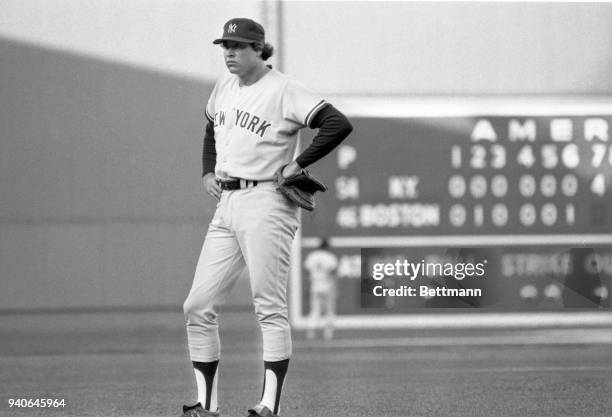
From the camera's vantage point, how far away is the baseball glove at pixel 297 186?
5.77 metres

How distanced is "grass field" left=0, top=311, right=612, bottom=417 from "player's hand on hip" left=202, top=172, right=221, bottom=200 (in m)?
1.21

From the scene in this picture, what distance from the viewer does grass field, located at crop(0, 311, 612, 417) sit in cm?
700

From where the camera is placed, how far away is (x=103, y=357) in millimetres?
10586

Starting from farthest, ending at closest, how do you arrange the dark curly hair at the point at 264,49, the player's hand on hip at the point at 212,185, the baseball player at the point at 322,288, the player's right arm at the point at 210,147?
the baseball player at the point at 322,288 → the player's right arm at the point at 210,147 → the player's hand on hip at the point at 212,185 → the dark curly hair at the point at 264,49

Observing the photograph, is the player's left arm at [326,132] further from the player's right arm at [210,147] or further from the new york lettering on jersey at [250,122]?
the player's right arm at [210,147]

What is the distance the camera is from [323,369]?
9.37 metres

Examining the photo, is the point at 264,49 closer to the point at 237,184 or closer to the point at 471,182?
the point at 237,184

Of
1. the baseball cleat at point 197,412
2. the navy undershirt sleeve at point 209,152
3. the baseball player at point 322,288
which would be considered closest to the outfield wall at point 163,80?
the baseball player at point 322,288

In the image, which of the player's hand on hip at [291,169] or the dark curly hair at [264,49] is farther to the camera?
the dark curly hair at [264,49]

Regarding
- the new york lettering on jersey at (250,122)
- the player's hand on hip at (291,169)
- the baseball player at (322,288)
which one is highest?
the new york lettering on jersey at (250,122)

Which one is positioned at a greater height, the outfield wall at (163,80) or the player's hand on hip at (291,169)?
the outfield wall at (163,80)

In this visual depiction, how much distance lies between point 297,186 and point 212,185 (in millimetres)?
488

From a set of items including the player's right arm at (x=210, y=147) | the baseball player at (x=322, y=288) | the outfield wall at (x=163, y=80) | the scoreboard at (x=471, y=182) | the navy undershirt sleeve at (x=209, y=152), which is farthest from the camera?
the outfield wall at (x=163, y=80)

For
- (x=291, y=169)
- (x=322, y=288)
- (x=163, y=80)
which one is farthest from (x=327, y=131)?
(x=163, y=80)
